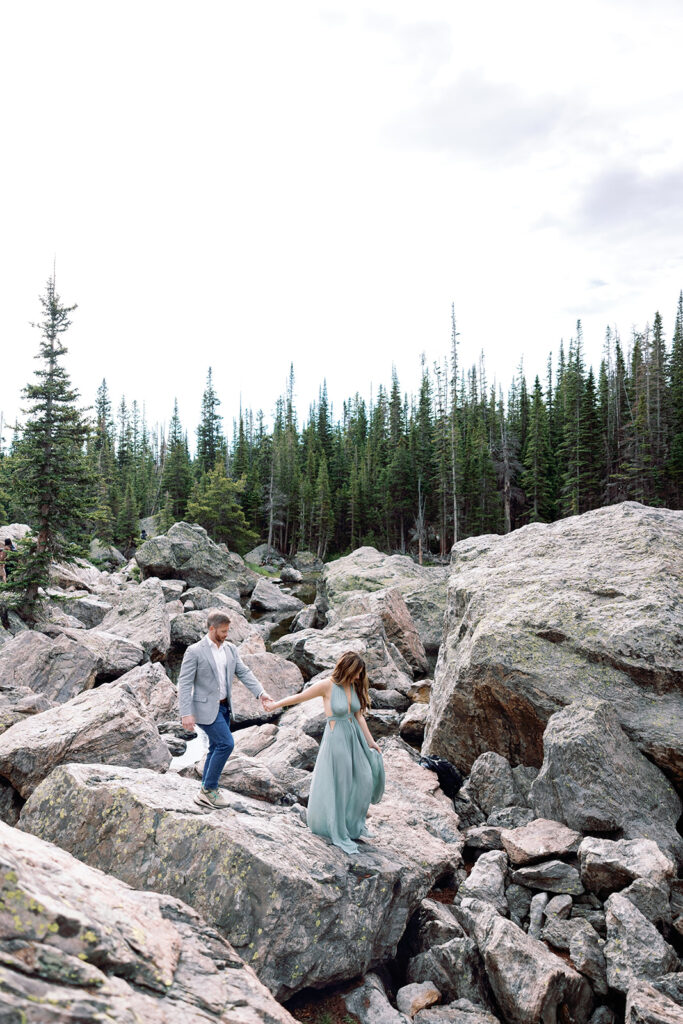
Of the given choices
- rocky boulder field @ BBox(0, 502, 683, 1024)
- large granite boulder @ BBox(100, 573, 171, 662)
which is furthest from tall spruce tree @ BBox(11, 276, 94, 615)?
rocky boulder field @ BBox(0, 502, 683, 1024)

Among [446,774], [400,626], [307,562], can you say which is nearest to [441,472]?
[307,562]

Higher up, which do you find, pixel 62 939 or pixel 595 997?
pixel 62 939

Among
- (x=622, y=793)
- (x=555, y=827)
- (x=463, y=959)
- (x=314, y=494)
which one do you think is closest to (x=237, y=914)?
(x=463, y=959)

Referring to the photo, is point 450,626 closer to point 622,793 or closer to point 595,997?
point 622,793

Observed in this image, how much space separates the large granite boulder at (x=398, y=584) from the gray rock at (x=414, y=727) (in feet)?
25.5

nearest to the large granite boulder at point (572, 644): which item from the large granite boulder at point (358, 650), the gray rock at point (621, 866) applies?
the gray rock at point (621, 866)

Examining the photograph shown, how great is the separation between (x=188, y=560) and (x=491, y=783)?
28511 millimetres

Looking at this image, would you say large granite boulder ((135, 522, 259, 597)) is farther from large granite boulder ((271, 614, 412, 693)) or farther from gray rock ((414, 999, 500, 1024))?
gray rock ((414, 999, 500, 1024))

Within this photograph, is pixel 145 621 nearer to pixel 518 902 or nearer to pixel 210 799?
pixel 210 799

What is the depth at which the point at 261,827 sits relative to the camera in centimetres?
610

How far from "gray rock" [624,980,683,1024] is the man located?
4.03 m

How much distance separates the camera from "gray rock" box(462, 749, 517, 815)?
381 inches

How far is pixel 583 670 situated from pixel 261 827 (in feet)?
19.4

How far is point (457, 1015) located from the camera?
18.2ft
